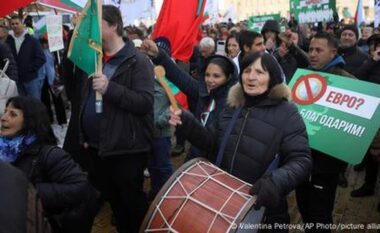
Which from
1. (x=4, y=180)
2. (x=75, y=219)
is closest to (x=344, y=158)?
(x=75, y=219)

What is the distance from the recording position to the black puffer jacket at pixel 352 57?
623 cm

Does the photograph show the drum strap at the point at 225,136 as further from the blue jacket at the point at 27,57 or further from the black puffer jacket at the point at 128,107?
the blue jacket at the point at 27,57

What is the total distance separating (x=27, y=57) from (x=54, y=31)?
1.52m

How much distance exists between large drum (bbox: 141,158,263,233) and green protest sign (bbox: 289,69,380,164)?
1061mm

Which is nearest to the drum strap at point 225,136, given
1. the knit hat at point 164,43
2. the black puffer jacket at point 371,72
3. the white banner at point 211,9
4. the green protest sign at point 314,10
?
the knit hat at point 164,43

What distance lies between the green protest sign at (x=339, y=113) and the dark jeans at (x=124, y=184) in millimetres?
1335

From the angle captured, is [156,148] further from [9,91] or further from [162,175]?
[9,91]

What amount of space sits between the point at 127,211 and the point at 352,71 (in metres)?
4.20

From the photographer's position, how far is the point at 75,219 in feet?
8.36

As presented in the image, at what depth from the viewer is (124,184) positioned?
10.5ft

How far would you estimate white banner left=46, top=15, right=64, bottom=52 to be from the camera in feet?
27.5

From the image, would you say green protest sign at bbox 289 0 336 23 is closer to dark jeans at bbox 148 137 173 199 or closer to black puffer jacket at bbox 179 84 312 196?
dark jeans at bbox 148 137 173 199

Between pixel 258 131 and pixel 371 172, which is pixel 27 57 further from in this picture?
pixel 258 131

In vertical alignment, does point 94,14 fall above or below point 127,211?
above
